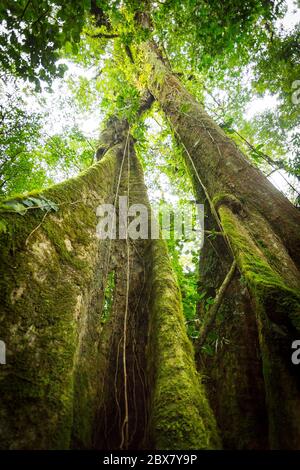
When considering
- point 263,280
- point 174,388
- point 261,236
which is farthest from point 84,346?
point 261,236

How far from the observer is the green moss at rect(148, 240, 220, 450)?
133 cm

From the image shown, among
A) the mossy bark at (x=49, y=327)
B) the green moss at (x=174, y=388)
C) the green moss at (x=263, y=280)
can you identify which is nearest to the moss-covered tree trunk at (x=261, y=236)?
the green moss at (x=263, y=280)

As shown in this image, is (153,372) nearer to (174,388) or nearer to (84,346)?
(174,388)

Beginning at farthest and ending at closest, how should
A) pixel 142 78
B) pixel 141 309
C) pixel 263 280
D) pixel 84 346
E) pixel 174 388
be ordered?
pixel 142 78 → pixel 141 309 → pixel 84 346 → pixel 263 280 → pixel 174 388

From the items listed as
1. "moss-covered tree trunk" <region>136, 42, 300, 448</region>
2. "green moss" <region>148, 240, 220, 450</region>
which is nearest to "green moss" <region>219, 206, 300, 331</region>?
"moss-covered tree trunk" <region>136, 42, 300, 448</region>

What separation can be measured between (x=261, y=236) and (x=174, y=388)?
1.67 m

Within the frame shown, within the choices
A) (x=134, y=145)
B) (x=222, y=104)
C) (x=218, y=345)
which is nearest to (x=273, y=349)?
(x=218, y=345)

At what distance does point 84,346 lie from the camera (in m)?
2.03

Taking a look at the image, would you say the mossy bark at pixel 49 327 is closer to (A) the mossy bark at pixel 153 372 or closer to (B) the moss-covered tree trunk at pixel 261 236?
(A) the mossy bark at pixel 153 372

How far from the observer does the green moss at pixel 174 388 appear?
4.38 feet

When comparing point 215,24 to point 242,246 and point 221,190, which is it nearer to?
point 221,190

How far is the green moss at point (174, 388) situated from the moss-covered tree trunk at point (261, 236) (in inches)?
15.3

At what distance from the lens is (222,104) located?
30.4ft

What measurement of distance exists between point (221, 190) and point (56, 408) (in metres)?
2.79
